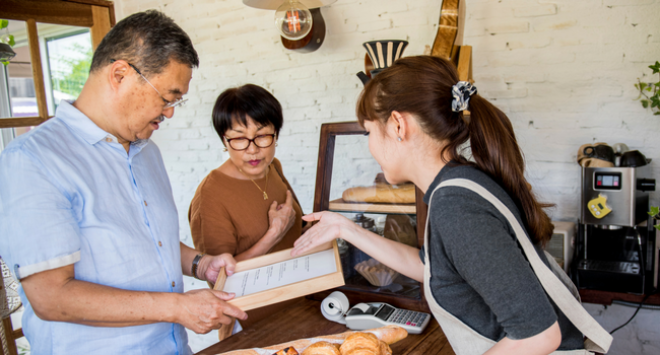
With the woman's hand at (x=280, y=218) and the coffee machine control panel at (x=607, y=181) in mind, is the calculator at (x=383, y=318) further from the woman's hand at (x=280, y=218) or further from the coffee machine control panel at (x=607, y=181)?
the coffee machine control panel at (x=607, y=181)

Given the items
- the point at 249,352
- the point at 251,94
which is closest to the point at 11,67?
the point at 251,94

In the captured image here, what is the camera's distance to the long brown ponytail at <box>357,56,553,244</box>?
1.05m

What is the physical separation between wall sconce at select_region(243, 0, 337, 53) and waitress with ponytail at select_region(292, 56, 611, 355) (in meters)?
1.16

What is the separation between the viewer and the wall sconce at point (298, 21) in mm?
2178

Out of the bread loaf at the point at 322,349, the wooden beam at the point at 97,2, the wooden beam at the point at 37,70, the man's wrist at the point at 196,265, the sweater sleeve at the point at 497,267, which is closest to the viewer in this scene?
the sweater sleeve at the point at 497,267

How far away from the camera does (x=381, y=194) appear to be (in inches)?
63.7

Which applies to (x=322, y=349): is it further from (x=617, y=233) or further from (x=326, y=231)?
(x=617, y=233)

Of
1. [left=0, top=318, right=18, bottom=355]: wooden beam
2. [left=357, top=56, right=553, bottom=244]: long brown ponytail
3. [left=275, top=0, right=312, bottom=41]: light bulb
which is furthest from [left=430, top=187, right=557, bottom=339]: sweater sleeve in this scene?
[left=0, top=318, right=18, bottom=355]: wooden beam

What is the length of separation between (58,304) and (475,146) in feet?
3.55

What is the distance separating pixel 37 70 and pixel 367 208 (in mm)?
2267

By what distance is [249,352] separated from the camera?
1.22 m

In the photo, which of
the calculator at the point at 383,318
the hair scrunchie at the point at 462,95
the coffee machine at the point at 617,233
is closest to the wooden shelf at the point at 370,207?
the calculator at the point at 383,318

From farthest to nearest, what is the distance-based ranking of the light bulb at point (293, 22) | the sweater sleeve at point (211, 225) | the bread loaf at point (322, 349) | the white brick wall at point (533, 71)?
the light bulb at point (293, 22) < the white brick wall at point (533, 71) < the sweater sleeve at point (211, 225) < the bread loaf at point (322, 349)

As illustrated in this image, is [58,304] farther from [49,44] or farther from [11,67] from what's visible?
[49,44]
